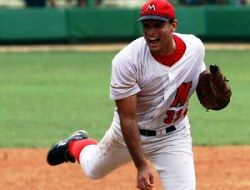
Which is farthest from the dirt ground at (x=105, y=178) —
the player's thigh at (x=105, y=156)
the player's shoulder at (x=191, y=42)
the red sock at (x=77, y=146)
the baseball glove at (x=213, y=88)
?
the player's shoulder at (x=191, y=42)

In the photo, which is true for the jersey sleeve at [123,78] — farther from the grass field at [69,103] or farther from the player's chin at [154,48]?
the grass field at [69,103]

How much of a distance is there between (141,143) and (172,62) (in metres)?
A: 0.67

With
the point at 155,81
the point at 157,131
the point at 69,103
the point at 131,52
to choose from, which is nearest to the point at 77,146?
the point at 157,131

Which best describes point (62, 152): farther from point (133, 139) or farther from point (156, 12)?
point (156, 12)

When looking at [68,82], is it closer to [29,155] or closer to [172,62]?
[29,155]

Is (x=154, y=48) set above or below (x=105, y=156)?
above

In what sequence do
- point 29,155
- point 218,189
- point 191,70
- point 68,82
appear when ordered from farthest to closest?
point 68,82 < point 29,155 < point 218,189 < point 191,70

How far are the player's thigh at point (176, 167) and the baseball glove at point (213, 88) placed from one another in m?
0.46

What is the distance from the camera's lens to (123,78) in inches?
223

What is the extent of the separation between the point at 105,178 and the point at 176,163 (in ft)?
9.08

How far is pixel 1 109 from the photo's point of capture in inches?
523

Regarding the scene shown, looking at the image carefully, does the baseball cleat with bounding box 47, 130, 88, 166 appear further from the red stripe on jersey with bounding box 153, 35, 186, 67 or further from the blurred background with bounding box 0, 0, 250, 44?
the blurred background with bounding box 0, 0, 250, 44

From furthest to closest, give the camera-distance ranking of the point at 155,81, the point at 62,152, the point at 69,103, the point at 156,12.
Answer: the point at 69,103 < the point at 62,152 < the point at 155,81 < the point at 156,12

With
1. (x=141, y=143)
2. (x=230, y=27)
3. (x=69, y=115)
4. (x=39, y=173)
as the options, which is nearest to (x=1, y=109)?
(x=69, y=115)
